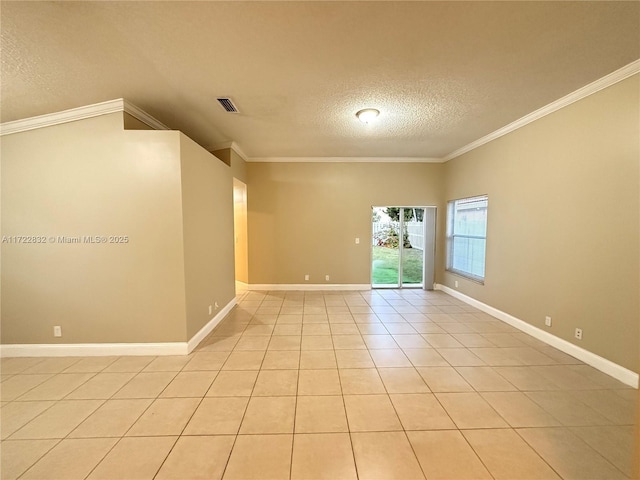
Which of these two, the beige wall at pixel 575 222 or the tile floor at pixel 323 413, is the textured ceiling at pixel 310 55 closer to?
the beige wall at pixel 575 222

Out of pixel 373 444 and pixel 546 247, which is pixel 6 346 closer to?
pixel 373 444

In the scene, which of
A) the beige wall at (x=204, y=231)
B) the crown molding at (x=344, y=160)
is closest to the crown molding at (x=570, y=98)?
the crown molding at (x=344, y=160)

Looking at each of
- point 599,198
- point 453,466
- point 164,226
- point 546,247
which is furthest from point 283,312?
point 599,198

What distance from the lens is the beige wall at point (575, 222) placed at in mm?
2275

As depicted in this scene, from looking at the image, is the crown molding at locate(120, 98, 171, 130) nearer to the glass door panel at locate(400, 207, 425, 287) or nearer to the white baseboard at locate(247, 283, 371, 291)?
the white baseboard at locate(247, 283, 371, 291)

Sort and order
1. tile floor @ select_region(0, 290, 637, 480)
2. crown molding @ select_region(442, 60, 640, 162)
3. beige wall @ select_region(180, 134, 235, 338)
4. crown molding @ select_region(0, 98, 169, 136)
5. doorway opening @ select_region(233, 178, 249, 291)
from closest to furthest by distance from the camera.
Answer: tile floor @ select_region(0, 290, 637, 480) → crown molding @ select_region(442, 60, 640, 162) → crown molding @ select_region(0, 98, 169, 136) → beige wall @ select_region(180, 134, 235, 338) → doorway opening @ select_region(233, 178, 249, 291)

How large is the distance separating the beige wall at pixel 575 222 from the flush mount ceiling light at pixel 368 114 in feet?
6.99

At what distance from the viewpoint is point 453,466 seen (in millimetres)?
1484

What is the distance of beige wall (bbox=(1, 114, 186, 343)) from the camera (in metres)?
2.70

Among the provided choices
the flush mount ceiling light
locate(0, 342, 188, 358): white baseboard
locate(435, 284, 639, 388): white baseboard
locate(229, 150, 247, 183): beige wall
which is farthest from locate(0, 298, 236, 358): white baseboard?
locate(435, 284, 639, 388): white baseboard

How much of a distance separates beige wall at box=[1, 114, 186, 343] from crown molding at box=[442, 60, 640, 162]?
4410 millimetres

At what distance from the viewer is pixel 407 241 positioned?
5859mm

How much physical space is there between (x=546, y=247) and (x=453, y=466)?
288 centimetres

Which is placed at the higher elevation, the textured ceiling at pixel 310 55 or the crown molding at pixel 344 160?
the crown molding at pixel 344 160
